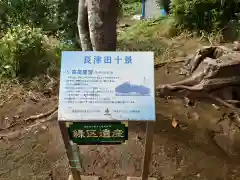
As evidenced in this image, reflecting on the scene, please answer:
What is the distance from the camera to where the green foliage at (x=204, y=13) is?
605 centimetres

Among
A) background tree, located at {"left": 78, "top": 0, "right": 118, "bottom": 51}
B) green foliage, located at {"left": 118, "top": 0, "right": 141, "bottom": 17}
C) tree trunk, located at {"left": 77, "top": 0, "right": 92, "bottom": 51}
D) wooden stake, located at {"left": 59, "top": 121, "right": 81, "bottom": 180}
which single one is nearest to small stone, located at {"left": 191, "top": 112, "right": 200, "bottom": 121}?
background tree, located at {"left": 78, "top": 0, "right": 118, "bottom": 51}

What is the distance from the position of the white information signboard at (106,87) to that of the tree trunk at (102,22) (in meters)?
0.93

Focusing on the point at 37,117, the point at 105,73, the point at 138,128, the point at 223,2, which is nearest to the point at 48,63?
the point at 37,117

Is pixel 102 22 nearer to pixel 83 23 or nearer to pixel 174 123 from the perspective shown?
pixel 83 23

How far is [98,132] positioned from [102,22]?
4.23 feet

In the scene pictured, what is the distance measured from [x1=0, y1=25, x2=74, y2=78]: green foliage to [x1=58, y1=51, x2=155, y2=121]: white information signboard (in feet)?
8.63

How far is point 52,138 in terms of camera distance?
366cm

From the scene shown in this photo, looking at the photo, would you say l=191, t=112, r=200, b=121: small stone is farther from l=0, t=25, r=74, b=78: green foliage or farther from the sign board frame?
l=0, t=25, r=74, b=78: green foliage

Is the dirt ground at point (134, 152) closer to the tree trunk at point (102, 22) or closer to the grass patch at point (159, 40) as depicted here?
the tree trunk at point (102, 22)

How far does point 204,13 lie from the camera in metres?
Result: 6.11

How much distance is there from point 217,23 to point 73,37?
2752 millimetres

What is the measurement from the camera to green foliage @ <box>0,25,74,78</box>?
4.66m

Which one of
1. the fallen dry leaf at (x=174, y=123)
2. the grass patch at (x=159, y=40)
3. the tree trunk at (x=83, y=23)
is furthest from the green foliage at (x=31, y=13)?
the fallen dry leaf at (x=174, y=123)

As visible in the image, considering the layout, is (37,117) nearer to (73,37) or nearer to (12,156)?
(12,156)
